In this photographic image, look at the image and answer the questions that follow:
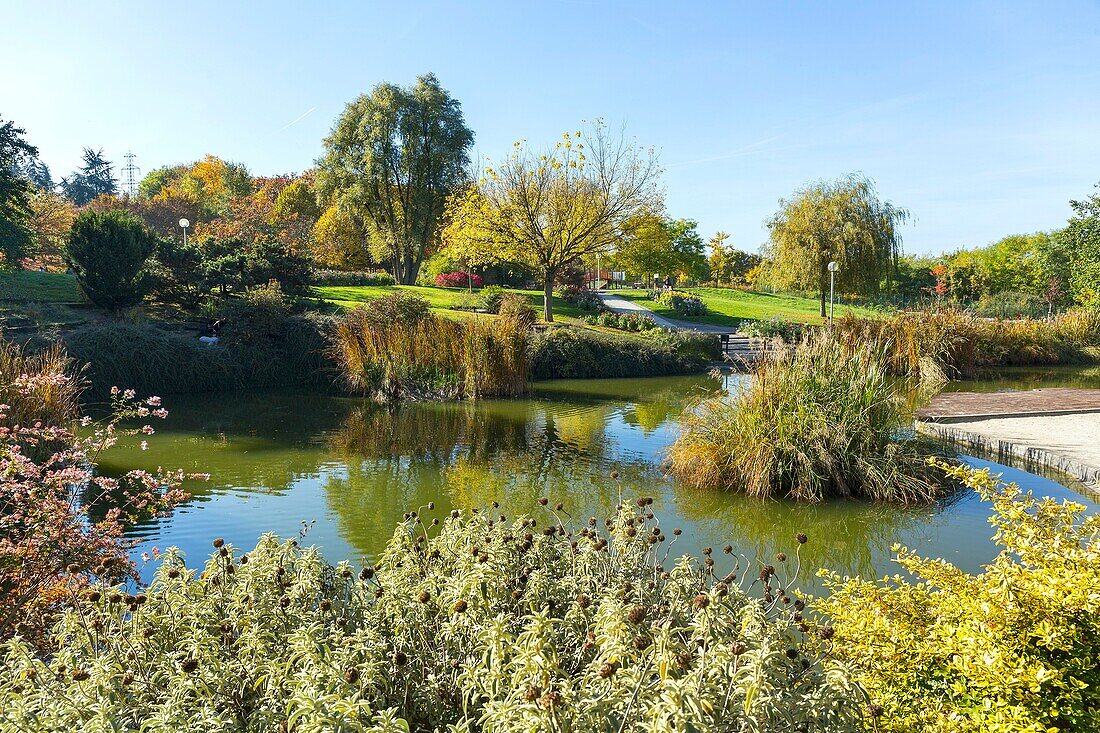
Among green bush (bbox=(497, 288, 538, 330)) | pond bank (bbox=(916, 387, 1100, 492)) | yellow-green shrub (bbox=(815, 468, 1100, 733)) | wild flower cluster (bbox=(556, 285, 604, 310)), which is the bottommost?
pond bank (bbox=(916, 387, 1100, 492))

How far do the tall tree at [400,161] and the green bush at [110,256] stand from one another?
14.4m

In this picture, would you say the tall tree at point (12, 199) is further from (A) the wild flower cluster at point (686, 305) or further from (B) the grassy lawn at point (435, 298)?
(A) the wild flower cluster at point (686, 305)

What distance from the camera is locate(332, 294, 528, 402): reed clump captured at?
565 inches

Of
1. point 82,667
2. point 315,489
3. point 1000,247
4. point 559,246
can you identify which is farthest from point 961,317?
point 1000,247

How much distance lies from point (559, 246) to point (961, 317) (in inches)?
474

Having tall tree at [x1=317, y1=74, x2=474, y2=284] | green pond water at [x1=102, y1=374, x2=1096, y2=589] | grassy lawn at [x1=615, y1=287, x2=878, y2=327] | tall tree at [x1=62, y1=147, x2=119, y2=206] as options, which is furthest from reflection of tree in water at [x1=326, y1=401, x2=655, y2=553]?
tall tree at [x1=62, y1=147, x2=119, y2=206]

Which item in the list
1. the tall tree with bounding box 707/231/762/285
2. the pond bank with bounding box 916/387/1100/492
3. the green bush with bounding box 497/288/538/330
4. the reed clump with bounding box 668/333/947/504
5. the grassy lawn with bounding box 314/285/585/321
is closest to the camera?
the reed clump with bounding box 668/333/947/504

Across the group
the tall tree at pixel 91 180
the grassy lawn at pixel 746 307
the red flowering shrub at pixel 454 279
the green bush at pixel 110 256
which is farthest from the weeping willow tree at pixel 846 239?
the tall tree at pixel 91 180

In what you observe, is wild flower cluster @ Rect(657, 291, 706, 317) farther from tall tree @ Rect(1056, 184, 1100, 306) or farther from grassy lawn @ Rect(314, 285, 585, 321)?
tall tree @ Rect(1056, 184, 1100, 306)

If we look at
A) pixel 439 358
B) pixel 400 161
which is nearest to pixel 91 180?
pixel 400 161

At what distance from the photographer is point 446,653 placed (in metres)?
2.54

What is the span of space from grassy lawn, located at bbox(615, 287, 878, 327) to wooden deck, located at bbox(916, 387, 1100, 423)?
53.5ft

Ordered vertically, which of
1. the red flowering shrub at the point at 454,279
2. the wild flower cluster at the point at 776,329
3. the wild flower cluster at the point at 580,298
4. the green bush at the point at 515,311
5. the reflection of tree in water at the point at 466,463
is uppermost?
the red flowering shrub at the point at 454,279

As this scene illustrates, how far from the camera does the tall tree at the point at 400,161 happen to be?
32.2m
